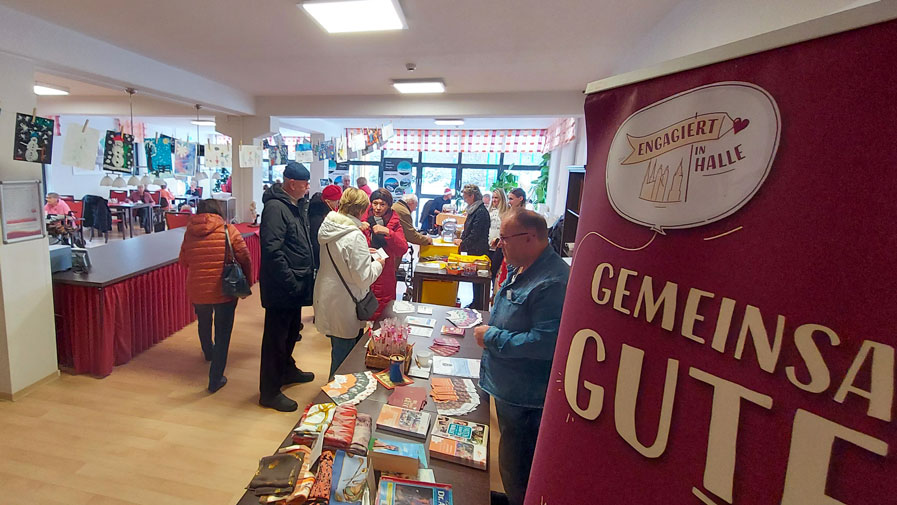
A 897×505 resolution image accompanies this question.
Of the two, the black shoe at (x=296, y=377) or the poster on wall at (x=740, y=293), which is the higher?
the poster on wall at (x=740, y=293)

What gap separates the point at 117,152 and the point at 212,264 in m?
1.67

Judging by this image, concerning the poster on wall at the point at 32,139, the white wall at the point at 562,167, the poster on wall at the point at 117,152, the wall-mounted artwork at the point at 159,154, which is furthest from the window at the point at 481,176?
the poster on wall at the point at 32,139

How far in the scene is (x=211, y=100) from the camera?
4.89 m

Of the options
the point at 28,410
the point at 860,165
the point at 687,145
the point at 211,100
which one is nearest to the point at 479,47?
the point at 687,145

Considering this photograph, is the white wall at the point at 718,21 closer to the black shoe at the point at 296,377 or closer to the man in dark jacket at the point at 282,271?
the man in dark jacket at the point at 282,271

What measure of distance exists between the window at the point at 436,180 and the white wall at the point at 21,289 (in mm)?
8992

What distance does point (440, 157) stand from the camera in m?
11.2

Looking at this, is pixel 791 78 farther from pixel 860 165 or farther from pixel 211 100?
pixel 211 100

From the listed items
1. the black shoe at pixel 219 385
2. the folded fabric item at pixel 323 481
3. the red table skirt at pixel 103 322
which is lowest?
the black shoe at pixel 219 385

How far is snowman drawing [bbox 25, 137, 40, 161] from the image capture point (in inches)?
107

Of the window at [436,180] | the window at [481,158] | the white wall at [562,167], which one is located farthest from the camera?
the window at [436,180]

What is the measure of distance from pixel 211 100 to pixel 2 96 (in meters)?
2.47

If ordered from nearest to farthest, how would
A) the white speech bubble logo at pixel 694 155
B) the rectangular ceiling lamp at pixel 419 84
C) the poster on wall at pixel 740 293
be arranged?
the poster on wall at pixel 740 293 < the white speech bubble logo at pixel 694 155 < the rectangular ceiling lamp at pixel 419 84

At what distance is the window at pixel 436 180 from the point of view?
36.9 feet
